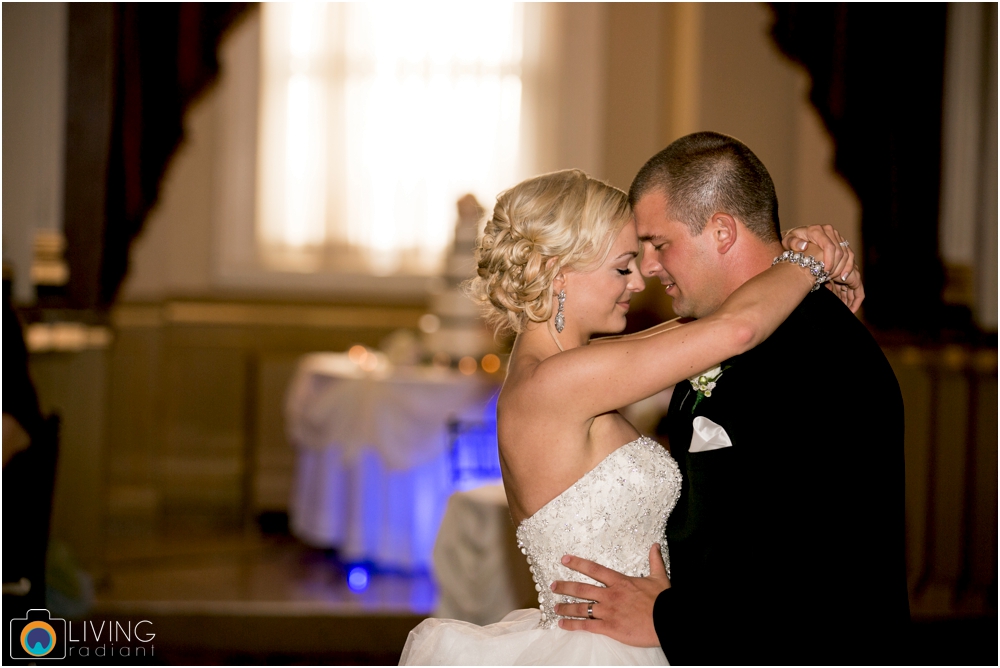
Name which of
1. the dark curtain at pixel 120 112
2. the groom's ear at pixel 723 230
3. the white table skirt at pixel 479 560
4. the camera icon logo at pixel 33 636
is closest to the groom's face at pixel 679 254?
the groom's ear at pixel 723 230

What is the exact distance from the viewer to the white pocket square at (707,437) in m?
1.67

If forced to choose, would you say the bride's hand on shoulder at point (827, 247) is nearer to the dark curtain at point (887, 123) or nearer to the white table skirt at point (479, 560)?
the white table skirt at point (479, 560)

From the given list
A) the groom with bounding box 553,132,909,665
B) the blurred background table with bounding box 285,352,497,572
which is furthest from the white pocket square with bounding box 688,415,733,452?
the blurred background table with bounding box 285,352,497,572

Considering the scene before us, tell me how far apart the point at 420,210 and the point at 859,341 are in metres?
5.03

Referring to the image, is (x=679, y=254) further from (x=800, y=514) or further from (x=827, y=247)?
(x=800, y=514)

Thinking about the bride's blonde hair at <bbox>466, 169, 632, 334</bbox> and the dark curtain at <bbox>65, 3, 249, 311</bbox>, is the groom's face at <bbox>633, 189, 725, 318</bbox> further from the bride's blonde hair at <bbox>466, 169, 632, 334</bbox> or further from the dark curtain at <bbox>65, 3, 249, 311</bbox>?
the dark curtain at <bbox>65, 3, 249, 311</bbox>

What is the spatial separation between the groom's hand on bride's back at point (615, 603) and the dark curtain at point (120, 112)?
3451 millimetres

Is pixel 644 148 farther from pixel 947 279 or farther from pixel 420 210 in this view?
pixel 947 279

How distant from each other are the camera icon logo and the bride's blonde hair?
194 cm

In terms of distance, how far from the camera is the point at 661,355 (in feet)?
5.15

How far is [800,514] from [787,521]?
0.08 ft

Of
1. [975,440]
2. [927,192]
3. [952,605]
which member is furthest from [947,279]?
[952,605]

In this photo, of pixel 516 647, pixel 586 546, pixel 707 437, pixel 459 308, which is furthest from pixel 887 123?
pixel 516 647

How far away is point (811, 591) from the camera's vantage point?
62.5 inches
